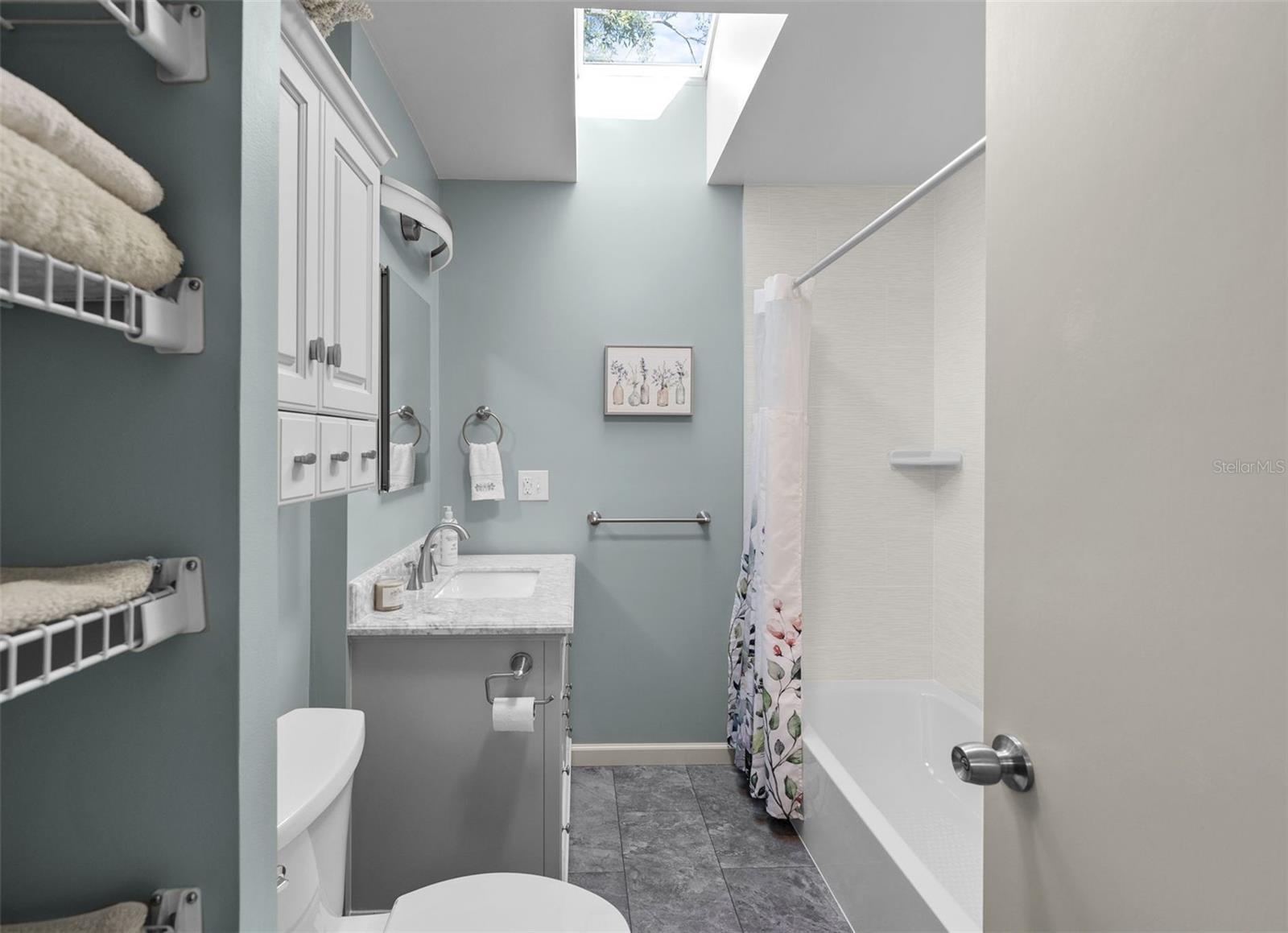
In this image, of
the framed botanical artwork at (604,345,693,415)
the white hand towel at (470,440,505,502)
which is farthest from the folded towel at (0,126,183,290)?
the framed botanical artwork at (604,345,693,415)

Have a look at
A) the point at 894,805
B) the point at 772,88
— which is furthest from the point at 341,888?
the point at 772,88

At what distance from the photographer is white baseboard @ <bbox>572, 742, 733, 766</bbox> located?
2.88 metres

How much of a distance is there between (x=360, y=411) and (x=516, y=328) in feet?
5.13

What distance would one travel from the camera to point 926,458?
9.04 ft

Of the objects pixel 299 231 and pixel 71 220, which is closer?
pixel 71 220

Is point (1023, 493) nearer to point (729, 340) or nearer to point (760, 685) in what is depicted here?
point (760, 685)

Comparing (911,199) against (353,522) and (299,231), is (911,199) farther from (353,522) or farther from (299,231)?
(353,522)

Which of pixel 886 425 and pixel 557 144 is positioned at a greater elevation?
pixel 557 144

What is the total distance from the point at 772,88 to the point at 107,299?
2115 millimetres

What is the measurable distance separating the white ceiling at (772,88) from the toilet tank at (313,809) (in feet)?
5.70

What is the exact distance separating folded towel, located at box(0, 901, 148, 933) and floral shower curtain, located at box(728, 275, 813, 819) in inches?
Result: 80.8

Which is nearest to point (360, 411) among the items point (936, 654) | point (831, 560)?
point (831, 560)

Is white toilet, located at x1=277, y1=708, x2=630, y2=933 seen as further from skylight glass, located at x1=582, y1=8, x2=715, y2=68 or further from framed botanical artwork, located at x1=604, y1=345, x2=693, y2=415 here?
skylight glass, located at x1=582, y1=8, x2=715, y2=68

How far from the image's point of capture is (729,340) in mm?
2910
